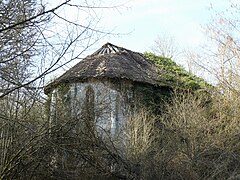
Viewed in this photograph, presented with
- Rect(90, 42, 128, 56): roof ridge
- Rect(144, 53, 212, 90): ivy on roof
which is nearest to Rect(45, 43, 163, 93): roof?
Rect(90, 42, 128, 56): roof ridge

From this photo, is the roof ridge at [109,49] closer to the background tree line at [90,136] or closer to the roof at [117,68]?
the roof at [117,68]

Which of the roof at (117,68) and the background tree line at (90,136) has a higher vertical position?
the roof at (117,68)

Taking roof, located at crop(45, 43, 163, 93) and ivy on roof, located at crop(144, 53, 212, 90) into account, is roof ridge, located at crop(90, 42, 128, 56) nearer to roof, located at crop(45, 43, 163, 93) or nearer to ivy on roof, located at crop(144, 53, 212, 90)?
roof, located at crop(45, 43, 163, 93)

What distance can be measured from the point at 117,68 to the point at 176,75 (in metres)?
3.72

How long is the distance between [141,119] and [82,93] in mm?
4971

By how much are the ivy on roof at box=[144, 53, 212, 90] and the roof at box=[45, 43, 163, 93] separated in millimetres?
537

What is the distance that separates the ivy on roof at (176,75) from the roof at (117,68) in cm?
54

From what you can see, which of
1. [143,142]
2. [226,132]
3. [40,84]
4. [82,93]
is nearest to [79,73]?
[82,93]

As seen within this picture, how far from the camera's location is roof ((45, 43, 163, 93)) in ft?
66.1

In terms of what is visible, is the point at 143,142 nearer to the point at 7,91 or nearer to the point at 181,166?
the point at 181,166

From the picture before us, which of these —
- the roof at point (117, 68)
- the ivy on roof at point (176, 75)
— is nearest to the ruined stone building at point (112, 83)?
the roof at point (117, 68)

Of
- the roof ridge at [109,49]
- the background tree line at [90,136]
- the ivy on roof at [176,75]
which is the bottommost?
the background tree line at [90,136]

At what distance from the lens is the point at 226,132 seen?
1409 centimetres

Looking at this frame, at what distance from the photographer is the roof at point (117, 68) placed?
20.1m
